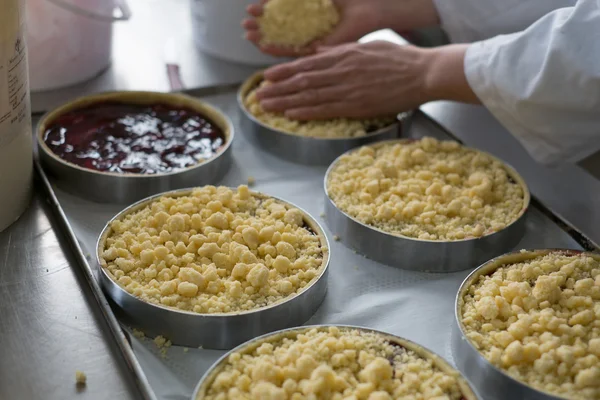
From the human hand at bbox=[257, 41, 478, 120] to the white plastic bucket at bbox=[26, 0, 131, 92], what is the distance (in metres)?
0.41

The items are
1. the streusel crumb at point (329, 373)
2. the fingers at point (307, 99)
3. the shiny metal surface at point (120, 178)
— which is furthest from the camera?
the fingers at point (307, 99)

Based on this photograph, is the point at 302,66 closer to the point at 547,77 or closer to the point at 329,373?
the point at 547,77

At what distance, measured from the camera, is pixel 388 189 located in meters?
1.39

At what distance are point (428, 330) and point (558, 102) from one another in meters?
0.49

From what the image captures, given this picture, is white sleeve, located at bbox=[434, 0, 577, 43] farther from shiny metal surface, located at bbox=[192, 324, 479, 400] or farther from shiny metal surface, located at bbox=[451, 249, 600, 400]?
shiny metal surface, located at bbox=[192, 324, 479, 400]

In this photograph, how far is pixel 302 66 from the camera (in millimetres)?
1656

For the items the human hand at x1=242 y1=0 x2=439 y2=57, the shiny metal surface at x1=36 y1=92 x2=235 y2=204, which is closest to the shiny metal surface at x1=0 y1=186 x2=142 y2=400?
the shiny metal surface at x1=36 y1=92 x2=235 y2=204

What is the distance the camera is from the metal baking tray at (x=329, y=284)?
1.08 m

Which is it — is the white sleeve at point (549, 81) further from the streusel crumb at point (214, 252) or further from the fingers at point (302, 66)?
the streusel crumb at point (214, 252)

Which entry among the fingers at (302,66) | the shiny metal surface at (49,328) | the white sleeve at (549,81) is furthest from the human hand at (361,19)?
the shiny metal surface at (49,328)

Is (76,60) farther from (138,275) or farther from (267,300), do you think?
(267,300)

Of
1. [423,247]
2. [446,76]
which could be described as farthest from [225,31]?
[423,247]

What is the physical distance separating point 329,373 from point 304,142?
2.19 feet

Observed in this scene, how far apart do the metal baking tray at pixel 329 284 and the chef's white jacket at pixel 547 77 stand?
5.4 inches
